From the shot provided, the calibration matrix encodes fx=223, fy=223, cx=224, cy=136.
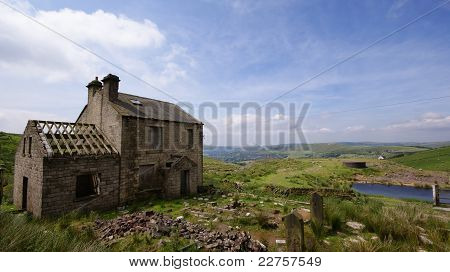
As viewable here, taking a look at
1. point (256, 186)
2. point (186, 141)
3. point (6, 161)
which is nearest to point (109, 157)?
point (186, 141)

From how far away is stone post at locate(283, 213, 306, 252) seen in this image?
6.76 m

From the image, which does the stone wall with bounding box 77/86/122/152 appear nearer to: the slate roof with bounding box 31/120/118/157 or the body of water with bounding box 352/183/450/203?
the slate roof with bounding box 31/120/118/157

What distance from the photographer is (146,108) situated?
20.3 meters

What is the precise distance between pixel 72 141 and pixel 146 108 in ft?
23.7

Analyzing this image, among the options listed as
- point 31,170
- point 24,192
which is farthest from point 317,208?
point 24,192

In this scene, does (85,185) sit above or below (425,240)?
below

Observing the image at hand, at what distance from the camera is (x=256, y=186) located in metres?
22.8

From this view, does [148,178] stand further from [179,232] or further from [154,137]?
[179,232]

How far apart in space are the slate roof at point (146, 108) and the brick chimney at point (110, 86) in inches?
21.7

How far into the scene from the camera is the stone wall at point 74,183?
1226 cm

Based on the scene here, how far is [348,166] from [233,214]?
3317 cm

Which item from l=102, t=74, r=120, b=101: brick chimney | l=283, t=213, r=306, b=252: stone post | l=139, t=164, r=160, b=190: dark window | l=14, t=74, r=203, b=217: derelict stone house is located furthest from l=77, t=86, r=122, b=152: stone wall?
l=283, t=213, r=306, b=252: stone post

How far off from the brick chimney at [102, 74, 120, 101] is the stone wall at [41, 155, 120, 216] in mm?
5203
